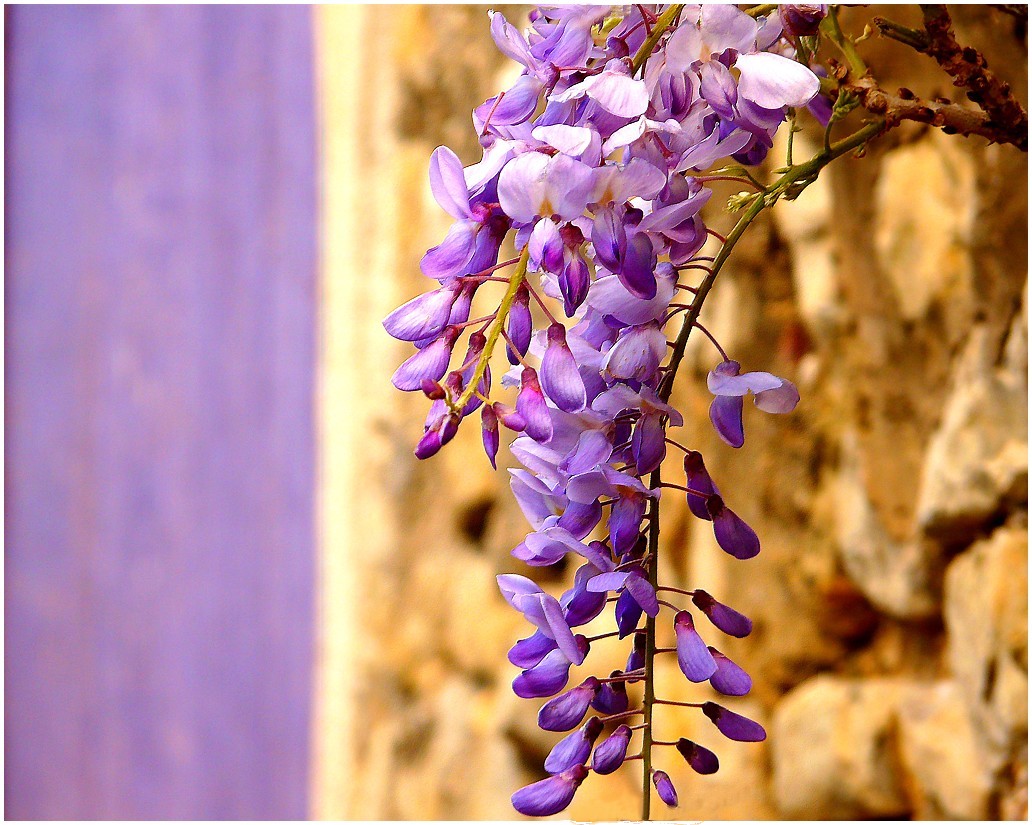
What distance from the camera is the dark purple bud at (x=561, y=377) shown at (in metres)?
0.25

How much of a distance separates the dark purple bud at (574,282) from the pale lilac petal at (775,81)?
0.07 m

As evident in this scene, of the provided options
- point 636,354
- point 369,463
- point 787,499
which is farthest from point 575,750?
point 369,463

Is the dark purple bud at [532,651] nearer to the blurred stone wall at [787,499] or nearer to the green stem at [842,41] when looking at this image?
the green stem at [842,41]

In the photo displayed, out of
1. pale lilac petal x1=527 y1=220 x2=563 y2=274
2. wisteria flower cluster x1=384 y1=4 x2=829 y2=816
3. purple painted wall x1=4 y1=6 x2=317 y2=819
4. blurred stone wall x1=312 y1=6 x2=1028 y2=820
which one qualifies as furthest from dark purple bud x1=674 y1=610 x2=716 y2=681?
purple painted wall x1=4 y1=6 x2=317 y2=819

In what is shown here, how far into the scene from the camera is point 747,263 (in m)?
0.68

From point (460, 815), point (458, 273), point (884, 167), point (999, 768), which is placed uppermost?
point (884, 167)

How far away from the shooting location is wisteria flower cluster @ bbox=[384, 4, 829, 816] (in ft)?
0.83

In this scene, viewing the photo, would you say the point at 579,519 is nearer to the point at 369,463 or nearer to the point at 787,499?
the point at 787,499

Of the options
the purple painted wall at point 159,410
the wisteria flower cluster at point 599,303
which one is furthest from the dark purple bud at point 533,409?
the purple painted wall at point 159,410

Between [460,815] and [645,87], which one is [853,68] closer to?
[645,87]

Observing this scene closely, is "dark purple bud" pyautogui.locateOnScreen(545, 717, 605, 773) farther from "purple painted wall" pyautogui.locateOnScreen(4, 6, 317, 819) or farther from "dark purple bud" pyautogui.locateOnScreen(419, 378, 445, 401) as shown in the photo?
"purple painted wall" pyautogui.locateOnScreen(4, 6, 317, 819)

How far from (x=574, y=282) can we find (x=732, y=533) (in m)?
0.09

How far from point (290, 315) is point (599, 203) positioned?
2.92ft

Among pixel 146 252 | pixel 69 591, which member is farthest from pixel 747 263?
pixel 69 591
